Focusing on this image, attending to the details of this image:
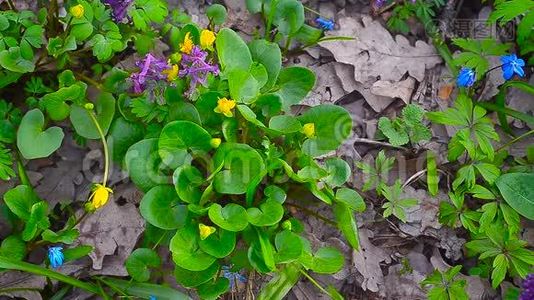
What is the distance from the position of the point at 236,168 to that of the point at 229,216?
0.47 ft

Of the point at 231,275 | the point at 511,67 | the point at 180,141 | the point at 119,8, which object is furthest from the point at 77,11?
the point at 511,67

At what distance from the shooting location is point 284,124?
6.46ft

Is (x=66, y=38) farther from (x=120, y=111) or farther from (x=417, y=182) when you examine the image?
(x=417, y=182)

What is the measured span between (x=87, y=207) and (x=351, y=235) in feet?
2.56

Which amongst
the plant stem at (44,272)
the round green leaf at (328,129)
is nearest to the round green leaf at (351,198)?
the round green leaf at (328,129)

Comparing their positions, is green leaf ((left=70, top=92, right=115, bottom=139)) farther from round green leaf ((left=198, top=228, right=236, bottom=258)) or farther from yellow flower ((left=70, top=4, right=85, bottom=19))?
round green leaf ((left=198, top=228, right=236, bottom=258))

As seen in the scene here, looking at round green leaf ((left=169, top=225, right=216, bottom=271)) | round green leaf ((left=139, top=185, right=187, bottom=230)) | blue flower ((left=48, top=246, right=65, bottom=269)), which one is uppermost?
round green leaf ((left=139, top=185, right=187, bottom=230))

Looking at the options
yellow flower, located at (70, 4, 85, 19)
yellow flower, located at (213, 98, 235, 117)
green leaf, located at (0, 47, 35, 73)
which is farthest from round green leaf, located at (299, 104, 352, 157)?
green leaf, located at (0, 47, 35, 73)

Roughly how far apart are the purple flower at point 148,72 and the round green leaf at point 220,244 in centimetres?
51

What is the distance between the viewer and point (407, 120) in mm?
2240

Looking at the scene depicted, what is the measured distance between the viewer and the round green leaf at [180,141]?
6.20 ft

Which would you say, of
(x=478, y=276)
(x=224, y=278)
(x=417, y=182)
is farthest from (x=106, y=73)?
(x=478, y=276)

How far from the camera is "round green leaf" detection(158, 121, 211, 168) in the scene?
1.89m

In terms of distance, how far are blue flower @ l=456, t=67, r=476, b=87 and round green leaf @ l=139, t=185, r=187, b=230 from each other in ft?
3.40
